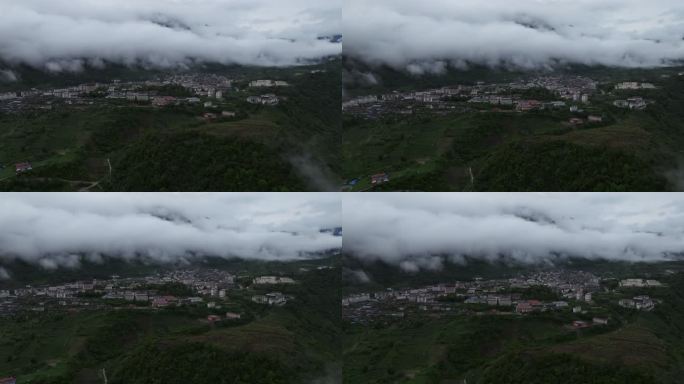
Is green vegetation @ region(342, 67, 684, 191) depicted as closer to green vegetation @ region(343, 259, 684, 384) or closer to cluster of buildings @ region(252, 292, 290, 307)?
green vegetation @ region(343, 259, 684, 384)

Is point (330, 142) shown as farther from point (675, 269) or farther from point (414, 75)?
point (675, 269)

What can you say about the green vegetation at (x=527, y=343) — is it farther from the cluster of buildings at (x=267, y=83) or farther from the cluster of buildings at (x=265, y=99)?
the cluster of buildings at (x=267, y=83)

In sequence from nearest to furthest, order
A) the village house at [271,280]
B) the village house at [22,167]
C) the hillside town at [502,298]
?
the village house at [22,167] < the hillside town at [502,298] < the village house at [271,280]

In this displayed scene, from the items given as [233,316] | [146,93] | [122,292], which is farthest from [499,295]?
[146,93]

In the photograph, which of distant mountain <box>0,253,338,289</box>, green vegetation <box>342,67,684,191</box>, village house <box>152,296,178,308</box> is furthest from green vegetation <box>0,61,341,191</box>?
village house <box>152,296,178,308</box>

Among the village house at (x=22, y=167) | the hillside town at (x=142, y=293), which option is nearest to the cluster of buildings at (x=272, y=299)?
the hillside town at (x=142, y=293)

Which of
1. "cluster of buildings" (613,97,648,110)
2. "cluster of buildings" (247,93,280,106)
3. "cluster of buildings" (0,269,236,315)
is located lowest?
"cluster of buildings" (0,269,236,315)

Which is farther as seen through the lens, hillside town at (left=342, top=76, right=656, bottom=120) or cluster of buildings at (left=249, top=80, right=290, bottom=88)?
cluster of buildings at (left=249, top=80, right=290, bottom=88)

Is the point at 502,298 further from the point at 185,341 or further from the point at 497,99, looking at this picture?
the point at 185,341
